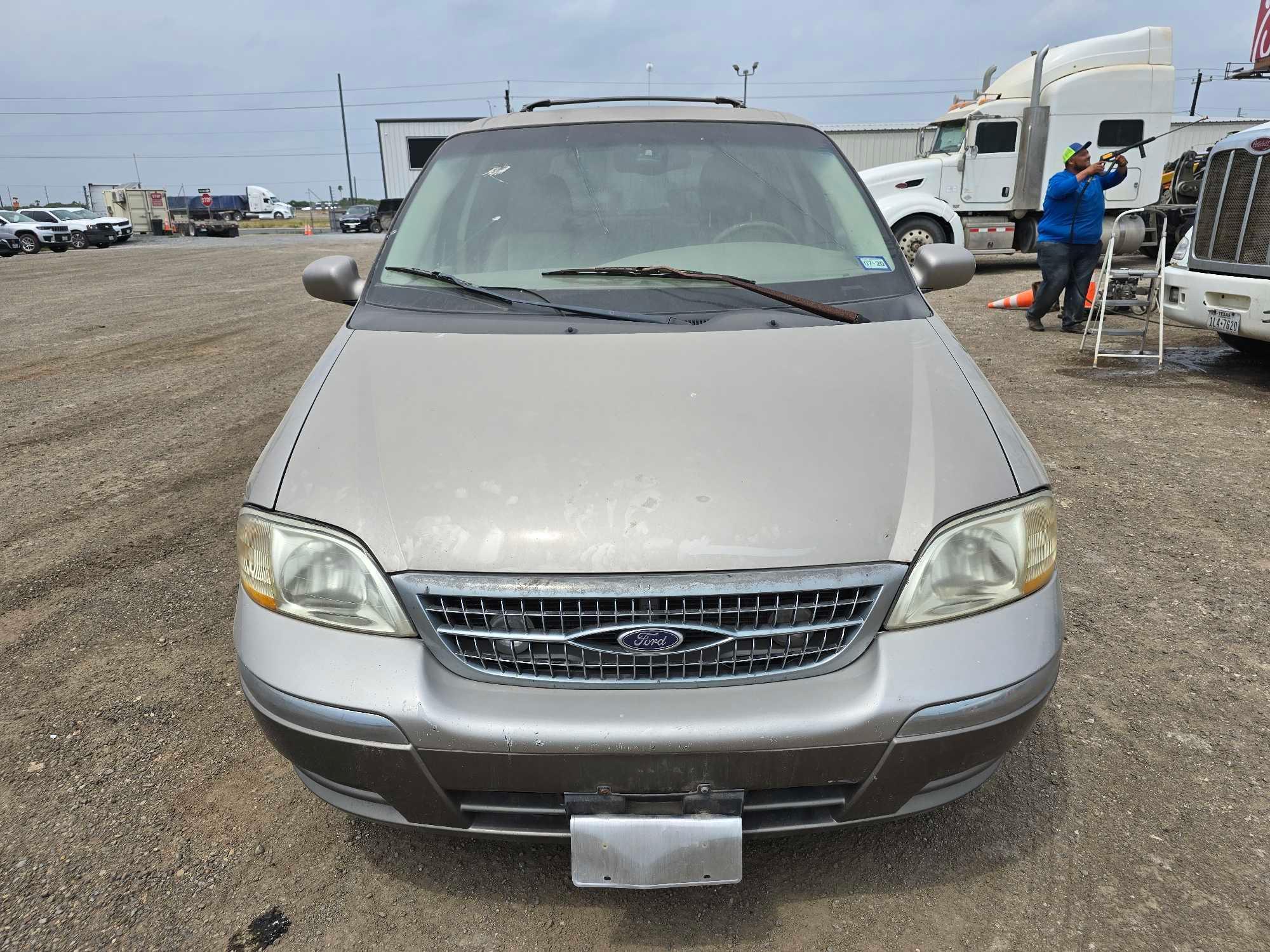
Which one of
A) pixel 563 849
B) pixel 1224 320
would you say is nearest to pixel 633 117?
pixel 563 849

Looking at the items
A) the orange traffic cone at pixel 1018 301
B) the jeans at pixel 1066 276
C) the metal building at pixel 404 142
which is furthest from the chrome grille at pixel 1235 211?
the metal building at pixel 404 142

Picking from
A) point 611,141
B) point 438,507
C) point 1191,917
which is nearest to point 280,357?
point 611,141

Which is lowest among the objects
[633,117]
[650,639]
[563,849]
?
[563,849]

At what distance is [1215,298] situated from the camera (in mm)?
6711

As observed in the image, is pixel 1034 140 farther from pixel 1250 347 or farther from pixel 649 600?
pixel 649 600

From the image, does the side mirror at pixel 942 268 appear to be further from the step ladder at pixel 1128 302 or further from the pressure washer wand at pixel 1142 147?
the pressure washer wand at pixel 1142 147

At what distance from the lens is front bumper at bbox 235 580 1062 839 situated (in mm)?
1652

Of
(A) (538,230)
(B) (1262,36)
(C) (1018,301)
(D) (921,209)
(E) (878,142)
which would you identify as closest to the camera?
(A) (538,230)

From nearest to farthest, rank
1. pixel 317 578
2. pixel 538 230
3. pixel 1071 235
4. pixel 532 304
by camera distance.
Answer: pixel 317 578 → pixel 532 304 → pixel 538 230 → pixel 1071 235

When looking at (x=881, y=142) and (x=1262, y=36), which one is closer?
(x=1262, y=36)

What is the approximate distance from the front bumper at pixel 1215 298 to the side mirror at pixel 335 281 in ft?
21.1

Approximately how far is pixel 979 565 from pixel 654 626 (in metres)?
0.71

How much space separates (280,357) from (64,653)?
5.74m

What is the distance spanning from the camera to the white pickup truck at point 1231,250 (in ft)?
21.1
